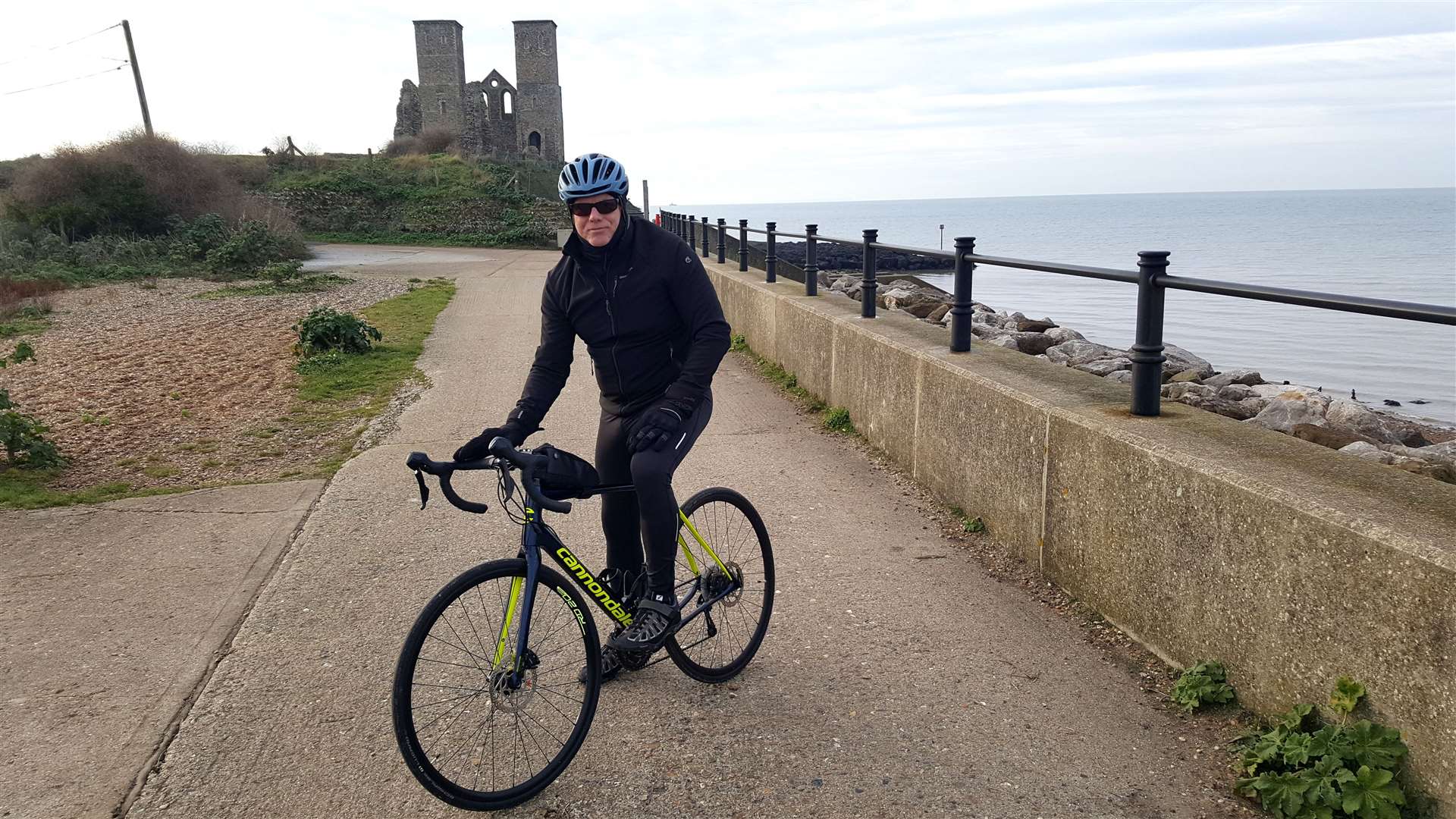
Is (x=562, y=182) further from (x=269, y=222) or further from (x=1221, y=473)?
(x=269, y=222)

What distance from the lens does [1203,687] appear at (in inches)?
144

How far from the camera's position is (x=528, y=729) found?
3420mm

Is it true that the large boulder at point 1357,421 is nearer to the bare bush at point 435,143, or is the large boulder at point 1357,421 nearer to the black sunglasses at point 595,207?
the black sunglasses at point 595,207

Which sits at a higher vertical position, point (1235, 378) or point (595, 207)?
point (595, 207)

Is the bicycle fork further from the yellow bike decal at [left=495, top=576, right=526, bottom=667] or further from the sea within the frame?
the sea

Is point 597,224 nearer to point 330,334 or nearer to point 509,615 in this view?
point 509,615

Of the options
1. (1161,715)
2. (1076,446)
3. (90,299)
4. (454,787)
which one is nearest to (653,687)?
(454,787)

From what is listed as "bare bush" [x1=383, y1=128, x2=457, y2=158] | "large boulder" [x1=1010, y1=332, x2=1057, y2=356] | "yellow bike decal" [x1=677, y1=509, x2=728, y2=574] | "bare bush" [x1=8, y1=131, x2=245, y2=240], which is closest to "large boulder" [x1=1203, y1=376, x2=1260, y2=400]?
"large boulder" [x1=1010, y1=332, x2=1057, y2=356]

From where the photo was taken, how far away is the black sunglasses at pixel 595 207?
355cm

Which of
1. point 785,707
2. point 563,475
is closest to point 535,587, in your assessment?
point 563,475

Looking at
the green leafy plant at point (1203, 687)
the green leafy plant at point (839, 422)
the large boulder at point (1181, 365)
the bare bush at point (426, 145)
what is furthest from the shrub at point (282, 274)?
the bare bush at point (426, 145)

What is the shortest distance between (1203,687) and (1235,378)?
30.8 feet

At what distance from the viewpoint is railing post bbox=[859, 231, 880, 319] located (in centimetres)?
853

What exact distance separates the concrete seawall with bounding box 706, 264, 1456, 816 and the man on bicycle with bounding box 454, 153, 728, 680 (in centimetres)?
180
